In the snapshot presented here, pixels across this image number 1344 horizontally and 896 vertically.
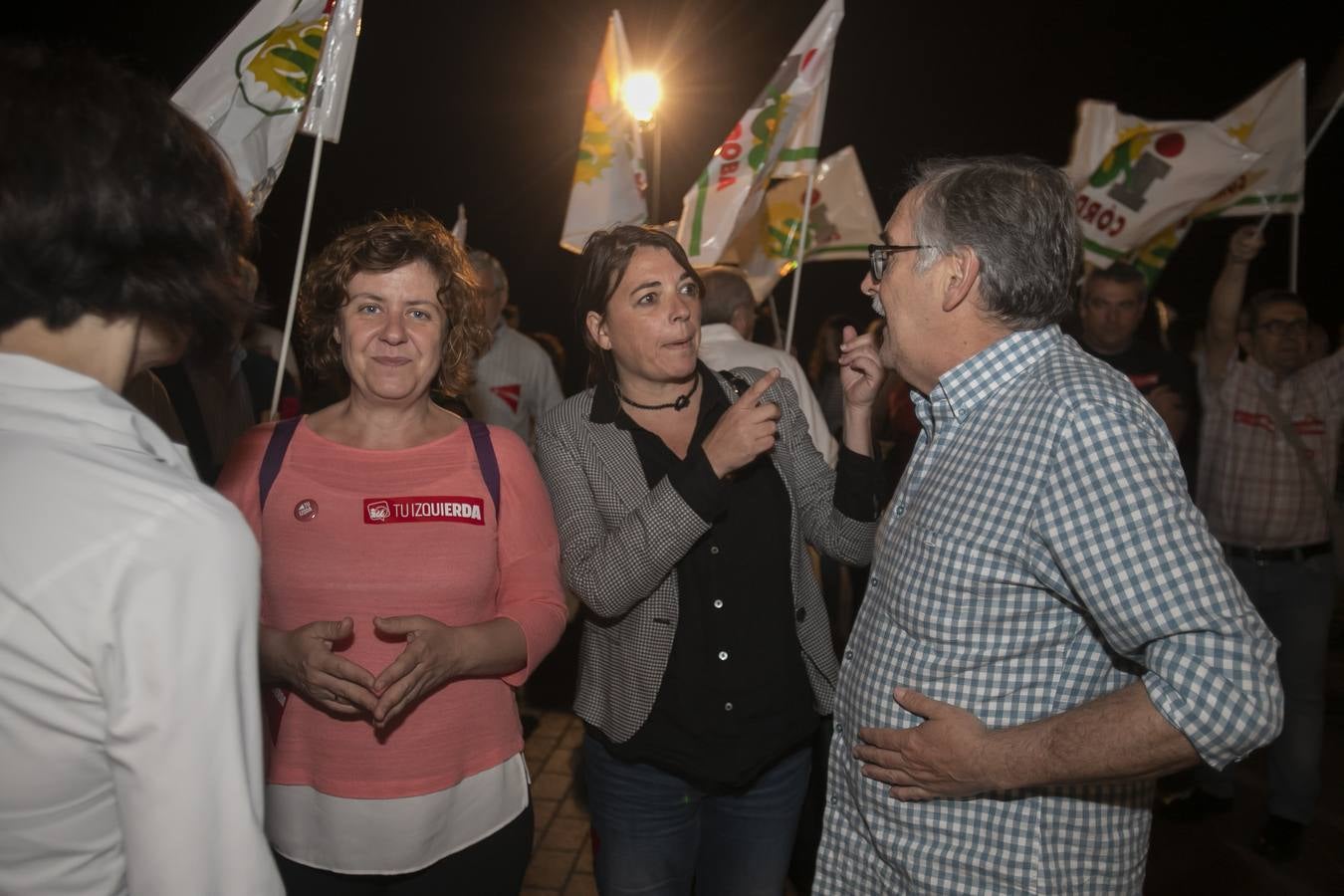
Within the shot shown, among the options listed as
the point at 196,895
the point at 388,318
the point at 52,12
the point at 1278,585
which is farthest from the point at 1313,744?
the point at 52,12

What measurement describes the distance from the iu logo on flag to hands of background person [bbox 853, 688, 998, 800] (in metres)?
4.19

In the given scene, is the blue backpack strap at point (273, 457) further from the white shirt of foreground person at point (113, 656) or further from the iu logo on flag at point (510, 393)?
the iu logo on flag at point (510, 393)

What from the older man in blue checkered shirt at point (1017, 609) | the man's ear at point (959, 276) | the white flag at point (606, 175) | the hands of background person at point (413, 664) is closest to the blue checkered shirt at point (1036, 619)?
the older man in blue checkered shirt at point (1017, 609)

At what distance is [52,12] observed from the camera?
10.5 m

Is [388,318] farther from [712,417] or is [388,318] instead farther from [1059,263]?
[1059,263]

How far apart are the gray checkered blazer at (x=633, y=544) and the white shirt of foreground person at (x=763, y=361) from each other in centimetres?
136

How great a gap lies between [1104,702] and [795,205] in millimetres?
5008

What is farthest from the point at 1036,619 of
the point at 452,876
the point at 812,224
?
the point at 812,224

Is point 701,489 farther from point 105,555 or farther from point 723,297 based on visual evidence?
point 723,297

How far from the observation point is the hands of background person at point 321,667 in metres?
1.96

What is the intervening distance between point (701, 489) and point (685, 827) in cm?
94

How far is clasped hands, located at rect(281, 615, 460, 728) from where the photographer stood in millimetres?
1957

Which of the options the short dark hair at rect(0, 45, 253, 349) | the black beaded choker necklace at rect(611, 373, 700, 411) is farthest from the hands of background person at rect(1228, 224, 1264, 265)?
the short dark hair at rect(0, 45, 253, 349)

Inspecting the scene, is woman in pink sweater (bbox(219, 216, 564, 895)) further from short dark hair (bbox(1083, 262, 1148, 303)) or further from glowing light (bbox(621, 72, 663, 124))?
glowing light (bbox(621, 72, 663, 124))
